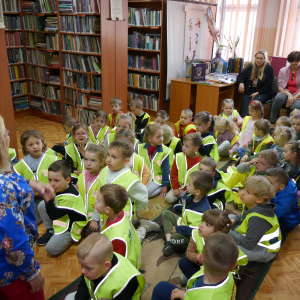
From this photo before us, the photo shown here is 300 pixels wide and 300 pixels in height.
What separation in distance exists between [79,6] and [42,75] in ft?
5.63

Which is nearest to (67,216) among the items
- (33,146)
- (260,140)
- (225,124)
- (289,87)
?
(33,146)

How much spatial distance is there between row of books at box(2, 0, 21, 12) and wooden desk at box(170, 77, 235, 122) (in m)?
3.33

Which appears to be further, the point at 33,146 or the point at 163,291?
the point at 33,146

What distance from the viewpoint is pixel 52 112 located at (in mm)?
6023

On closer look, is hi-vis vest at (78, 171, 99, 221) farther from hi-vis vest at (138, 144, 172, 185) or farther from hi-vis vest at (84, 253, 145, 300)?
hi-vis vest at (84, 253, 145, 300)

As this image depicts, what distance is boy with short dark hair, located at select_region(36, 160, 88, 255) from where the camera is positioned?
88.4 inches

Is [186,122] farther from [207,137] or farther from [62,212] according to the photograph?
[62,212]

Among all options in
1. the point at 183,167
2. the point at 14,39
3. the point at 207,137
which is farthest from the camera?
the point at 14,39

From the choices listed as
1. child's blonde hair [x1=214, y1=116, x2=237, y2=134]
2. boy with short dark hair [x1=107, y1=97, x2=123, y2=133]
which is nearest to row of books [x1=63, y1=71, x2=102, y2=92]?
boy with short dark hair [x1=107, y1=97, x2=123, y2=133]

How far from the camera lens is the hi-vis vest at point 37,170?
264cm

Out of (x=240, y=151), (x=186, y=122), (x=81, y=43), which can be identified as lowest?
(x=240, y=151)

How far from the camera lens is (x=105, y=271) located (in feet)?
4.54

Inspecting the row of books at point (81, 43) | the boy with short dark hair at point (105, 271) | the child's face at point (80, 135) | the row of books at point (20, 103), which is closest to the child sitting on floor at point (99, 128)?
the child's face at point (80, 135)

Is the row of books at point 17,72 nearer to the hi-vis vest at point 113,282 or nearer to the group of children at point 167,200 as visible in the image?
the group of children at point 167,200
